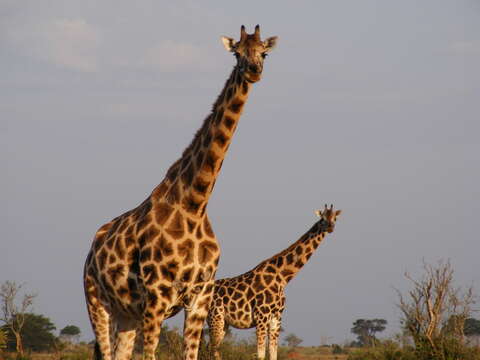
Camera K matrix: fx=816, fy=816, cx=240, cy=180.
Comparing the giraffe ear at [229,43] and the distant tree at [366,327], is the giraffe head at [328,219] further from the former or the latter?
the distant tree at [366,327]

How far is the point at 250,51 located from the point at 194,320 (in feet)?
10.7

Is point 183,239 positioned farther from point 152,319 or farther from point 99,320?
point 99,320

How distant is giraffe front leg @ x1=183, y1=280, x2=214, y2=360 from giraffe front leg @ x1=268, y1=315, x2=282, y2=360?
9.20m

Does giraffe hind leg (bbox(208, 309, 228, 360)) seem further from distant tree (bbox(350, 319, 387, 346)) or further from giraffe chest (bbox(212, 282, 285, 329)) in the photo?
distant tree (bbox(350, 319, 387, 346))

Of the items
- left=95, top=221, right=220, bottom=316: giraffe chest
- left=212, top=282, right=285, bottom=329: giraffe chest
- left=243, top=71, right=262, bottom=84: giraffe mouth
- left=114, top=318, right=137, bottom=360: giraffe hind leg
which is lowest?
left=114, top=318, right=137, bottom=360: giraffe hind leg

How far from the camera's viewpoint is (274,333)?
19328 millimetres

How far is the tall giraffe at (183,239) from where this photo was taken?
955 cm

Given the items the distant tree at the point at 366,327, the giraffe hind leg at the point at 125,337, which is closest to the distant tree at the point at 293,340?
the distant tree at the point at 366,327

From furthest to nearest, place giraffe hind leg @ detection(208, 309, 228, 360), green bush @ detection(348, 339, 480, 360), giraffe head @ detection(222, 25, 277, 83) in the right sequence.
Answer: giraffe hind leg @ detection(208, 309, 228, 360), green bush @ detection(348, 339, 480, 360), giraffe head @ detection(222, 25, 277, 83)

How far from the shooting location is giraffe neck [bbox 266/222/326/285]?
2038cm

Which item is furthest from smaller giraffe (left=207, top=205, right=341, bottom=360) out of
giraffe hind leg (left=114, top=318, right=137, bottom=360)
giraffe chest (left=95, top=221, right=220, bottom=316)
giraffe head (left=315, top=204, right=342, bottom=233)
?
giraffe chest (left=95, top=221, right=220, bottom=316)

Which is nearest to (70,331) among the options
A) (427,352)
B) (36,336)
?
(36,336)

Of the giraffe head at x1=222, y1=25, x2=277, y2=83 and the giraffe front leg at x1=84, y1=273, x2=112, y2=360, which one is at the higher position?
the giraffe head at x1=222, y1=25, x2=277, y2=83

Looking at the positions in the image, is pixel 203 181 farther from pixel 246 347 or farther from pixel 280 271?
pixel 246 347
